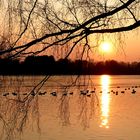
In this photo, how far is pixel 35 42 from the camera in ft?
10.7

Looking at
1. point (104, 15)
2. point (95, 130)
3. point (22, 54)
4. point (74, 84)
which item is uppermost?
Answer: point (104, 15)

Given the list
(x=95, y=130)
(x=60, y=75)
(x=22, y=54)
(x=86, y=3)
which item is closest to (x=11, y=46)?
(x=22, y=54)

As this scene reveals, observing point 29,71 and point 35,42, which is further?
point 29,71

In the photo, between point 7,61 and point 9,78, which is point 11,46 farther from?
point 9,78

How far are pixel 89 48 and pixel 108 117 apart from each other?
30998mm

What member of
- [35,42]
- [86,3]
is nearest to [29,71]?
[35,42]

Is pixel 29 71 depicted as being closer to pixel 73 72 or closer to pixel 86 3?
pixel 73 72

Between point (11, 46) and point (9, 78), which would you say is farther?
point (9, 78)

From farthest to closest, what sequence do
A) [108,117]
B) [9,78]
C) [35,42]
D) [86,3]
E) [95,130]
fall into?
[108,117]
[95,130]
[9,78]
[86,3]
[35,42]

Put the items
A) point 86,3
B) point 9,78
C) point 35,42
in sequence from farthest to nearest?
point 9,78 < point 86,3 < point 35,42

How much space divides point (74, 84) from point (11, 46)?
59cm

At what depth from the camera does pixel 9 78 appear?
12.5 feet

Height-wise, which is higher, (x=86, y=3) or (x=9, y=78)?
(x=86, y=3)

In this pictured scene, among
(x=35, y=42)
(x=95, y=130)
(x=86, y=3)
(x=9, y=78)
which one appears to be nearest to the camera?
(x=35, y=42)
